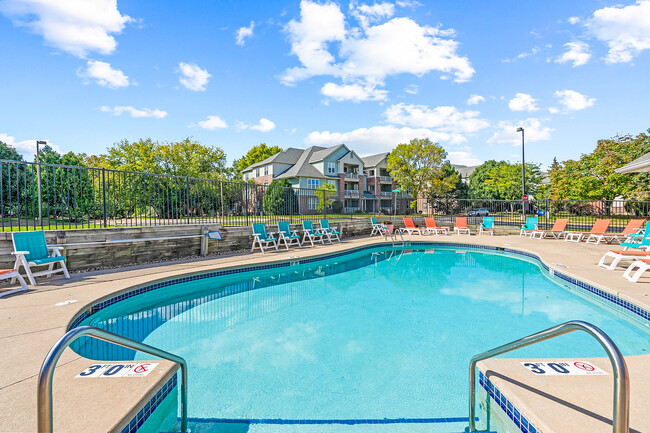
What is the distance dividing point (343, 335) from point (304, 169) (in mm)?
33004

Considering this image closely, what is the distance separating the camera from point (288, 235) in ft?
38.5

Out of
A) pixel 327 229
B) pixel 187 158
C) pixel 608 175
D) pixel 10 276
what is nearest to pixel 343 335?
pixel 10 276

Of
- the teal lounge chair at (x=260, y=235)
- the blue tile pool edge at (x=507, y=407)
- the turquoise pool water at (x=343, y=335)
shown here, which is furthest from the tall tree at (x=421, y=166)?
the blue tile pool edge at (x=507, y=407)

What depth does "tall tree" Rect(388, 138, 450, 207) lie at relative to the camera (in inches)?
1357

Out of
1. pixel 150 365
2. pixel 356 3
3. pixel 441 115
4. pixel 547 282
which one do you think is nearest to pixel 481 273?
pixel 547 282

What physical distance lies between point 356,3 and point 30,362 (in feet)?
41.9

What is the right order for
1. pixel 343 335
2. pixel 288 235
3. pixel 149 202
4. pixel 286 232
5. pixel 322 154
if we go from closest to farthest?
pixel 343 335
pixel 149 202
pixel 286 232
pixel 288 235
pixel 322 154

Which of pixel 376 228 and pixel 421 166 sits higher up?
pixel 421 166

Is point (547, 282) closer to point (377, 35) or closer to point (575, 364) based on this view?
point (575, 364)

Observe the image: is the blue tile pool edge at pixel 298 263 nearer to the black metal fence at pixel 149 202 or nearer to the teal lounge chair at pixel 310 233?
the teal lounge chair at pixel 310 233

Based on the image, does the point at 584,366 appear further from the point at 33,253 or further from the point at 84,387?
the point at 33,253

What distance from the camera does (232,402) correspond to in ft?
9.55

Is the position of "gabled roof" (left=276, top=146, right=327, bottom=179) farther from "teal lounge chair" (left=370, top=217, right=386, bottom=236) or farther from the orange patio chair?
the orange patio chair

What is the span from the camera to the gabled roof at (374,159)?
43.9 metres
